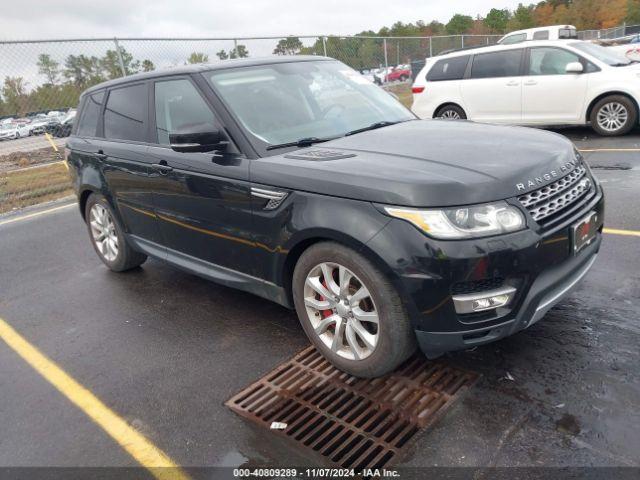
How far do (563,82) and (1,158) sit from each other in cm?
1114

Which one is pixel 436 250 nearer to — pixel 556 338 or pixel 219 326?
pixel 556 338

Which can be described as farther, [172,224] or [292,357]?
[172,224]

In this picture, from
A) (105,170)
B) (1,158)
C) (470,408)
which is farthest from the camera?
(1,158)

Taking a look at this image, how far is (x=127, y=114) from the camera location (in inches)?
176

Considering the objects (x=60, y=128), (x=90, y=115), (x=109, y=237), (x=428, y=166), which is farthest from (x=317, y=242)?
(x=60, y=128)

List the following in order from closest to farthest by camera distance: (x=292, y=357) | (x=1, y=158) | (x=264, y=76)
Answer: (x=292, y=357) → (x=264, y=76) → (x=1, y=158)

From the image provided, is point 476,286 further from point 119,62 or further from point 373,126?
point 119,62

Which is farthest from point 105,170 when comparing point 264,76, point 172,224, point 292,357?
point 292,357

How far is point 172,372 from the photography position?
11.3 feet

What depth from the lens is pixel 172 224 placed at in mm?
4023

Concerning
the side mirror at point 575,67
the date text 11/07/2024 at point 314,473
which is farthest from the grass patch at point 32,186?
the side mirror at point 575,67

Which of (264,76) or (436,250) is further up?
(264,76)

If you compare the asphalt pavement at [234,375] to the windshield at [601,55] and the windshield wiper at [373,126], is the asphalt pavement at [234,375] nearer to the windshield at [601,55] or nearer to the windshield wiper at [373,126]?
the windshield wiper at [373,126]

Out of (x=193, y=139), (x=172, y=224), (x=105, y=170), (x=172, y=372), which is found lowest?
(x=172, y=372)
